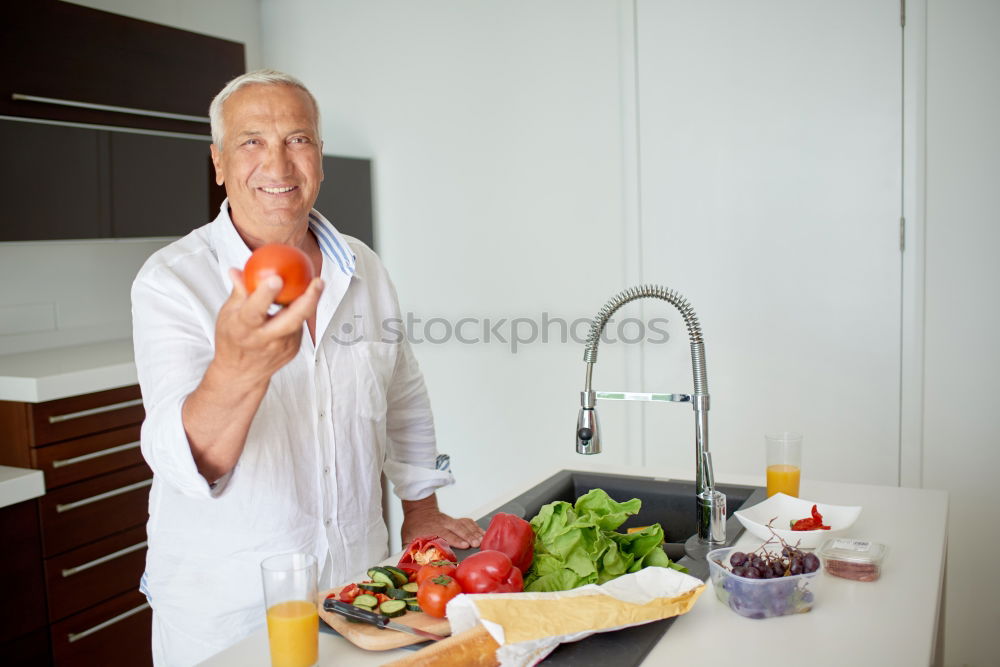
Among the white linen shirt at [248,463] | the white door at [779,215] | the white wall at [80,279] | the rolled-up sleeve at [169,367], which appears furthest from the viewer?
the white wall at [80,279]

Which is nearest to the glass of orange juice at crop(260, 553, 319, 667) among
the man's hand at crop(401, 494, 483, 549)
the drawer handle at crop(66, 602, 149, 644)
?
the man's hand at crop(401, 494, 483, 549)

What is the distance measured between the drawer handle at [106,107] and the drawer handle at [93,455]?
3.34 ft

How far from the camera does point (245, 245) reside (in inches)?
59.9

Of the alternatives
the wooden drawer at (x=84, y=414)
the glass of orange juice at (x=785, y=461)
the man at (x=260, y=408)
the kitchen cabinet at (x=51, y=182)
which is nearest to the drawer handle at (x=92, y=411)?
the wooden drawer at (x=84, y=414)

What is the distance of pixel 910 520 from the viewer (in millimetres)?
1634

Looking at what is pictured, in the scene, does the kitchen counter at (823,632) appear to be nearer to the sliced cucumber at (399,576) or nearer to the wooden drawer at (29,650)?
the sliced cucumber at (399,576)

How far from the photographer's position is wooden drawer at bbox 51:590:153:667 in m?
2.49

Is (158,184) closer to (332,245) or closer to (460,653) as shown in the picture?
(332,245)

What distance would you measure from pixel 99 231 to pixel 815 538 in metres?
2.31

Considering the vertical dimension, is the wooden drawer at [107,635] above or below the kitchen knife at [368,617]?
below

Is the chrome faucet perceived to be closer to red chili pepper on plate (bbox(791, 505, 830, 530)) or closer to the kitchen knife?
red chili pepper on plate (bbox(791, 505, 830, 530))

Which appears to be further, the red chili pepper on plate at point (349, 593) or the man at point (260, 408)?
the man at point (260, 408)

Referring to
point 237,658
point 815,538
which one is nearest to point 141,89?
point 237,658

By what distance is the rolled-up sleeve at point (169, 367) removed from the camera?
4.11ft
